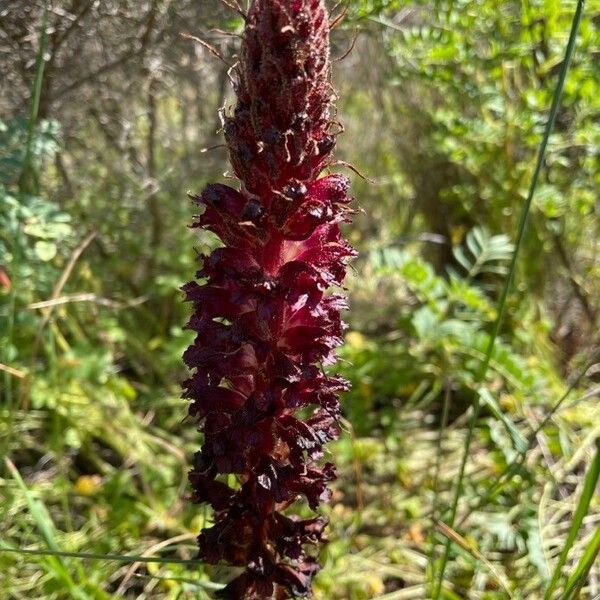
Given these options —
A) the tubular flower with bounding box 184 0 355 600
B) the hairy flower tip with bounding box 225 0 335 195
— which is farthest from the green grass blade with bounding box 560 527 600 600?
the hairy flower tip with bounding box 225 0 335 195

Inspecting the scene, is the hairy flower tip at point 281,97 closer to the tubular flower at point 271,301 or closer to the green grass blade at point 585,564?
the tubular flower at point 271,301

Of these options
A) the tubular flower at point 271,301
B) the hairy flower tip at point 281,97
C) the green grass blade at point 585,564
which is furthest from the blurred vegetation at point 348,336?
the hairy flower tip at point 281,97

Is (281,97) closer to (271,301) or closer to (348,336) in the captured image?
(271,301)

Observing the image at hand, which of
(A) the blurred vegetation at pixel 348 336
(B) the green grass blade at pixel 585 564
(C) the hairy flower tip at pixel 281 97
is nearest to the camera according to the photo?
(C) the hairy flower tip at pixel 281 97

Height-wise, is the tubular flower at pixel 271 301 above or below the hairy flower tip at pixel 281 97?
below

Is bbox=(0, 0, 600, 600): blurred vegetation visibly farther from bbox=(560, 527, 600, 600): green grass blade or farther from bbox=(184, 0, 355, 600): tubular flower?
bbox=(184, 0, 355, 600): tubular flower

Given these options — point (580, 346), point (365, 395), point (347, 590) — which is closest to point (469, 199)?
point (580, 346)

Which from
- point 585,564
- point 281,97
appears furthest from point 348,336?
point 281,97
